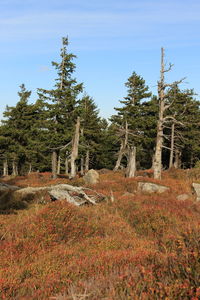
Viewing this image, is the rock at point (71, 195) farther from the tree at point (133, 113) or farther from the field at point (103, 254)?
the tree at point (133, 113)

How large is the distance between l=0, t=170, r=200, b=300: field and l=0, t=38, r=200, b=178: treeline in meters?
12.4

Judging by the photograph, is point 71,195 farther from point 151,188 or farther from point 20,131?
point 20,131

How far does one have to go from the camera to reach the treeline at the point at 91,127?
2709 cm

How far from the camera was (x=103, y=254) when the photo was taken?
594 centimetres

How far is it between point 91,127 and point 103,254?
41.5 m

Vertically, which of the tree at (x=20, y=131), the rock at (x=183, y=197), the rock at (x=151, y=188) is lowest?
the rock at (x=183, y=197)

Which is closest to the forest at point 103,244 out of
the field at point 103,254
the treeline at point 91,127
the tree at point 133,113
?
the field at point 103,254

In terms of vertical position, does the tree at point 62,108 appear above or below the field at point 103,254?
above

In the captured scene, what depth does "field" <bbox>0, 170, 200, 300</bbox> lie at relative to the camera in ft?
12.6

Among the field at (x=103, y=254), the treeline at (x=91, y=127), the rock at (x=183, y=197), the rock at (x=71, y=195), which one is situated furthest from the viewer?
the treeline at (x=91, y=127)

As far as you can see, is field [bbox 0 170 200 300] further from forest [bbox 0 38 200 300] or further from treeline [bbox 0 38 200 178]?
treeline [bbox 0 38 200 178]

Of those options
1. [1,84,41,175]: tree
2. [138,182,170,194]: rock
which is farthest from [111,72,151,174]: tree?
[138,182,170,194]: rock

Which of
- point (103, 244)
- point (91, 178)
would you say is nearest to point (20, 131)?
point (91, 178)

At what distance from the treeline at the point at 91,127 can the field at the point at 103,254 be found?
12.4m
